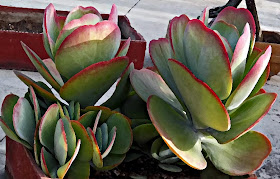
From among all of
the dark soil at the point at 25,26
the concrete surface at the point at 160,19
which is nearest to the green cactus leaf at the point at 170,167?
the concrete surface at the point at 160,19

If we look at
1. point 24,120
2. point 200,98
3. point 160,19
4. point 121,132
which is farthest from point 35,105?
point 160,19

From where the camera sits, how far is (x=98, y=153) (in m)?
0.61

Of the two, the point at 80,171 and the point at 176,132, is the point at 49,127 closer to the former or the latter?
the point at 80,171

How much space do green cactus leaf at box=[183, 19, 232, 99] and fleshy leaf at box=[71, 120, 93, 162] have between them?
0.55ft

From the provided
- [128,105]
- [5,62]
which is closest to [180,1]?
[5,62]

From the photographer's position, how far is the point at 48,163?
0.62 metres

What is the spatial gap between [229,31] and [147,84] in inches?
5.5

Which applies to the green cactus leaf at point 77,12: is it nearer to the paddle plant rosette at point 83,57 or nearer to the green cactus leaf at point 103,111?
the paddle plant rosette at point 83,57

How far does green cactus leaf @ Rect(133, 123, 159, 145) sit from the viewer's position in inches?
26.6

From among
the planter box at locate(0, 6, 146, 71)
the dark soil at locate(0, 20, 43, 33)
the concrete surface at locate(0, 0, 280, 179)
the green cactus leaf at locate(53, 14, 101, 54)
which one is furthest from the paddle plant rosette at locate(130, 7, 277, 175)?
the dark soil at locate(0, 20, 43, 33)

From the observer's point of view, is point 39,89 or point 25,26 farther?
point 25,26

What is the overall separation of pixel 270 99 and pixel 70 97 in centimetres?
29

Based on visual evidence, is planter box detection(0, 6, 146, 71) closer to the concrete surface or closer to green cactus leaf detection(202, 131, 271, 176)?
the concrete surface

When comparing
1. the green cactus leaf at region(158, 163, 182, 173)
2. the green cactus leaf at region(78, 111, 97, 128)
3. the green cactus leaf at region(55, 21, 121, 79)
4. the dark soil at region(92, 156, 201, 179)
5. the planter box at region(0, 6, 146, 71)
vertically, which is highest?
the green cactus leaf at region(55, 21, 121, 79)
